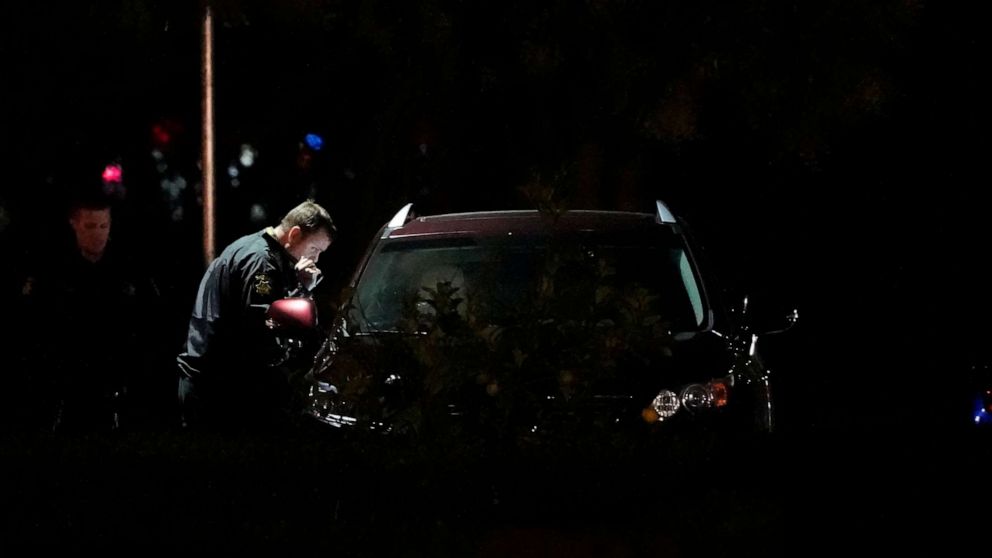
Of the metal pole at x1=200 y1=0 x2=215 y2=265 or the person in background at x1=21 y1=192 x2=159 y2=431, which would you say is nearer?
the person in background at x1=21 y1=192 x2=159 y2=431

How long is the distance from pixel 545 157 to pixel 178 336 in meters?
3.59

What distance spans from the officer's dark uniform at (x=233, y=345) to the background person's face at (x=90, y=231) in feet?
1.95

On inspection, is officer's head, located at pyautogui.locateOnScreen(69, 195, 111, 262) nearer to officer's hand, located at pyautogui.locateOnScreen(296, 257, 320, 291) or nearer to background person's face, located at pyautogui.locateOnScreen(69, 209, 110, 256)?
background person's face, located at pyautogui.locateOnScreen(69, 209, 110, 256)

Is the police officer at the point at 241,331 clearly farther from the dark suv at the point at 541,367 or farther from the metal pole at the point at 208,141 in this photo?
the metal pole at the point at 208,141

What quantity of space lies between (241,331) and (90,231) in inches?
35.3

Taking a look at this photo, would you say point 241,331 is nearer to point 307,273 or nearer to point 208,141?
point 307,273

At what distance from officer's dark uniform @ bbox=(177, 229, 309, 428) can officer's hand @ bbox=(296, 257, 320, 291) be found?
0.37 ft

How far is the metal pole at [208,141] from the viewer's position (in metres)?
13.2

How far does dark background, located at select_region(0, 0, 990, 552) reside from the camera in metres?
14.0

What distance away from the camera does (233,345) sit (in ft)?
31.3

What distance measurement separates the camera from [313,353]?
8898 millimetres

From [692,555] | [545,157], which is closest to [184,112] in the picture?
[545,157]

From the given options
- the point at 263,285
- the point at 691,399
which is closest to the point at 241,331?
the point at 263,285

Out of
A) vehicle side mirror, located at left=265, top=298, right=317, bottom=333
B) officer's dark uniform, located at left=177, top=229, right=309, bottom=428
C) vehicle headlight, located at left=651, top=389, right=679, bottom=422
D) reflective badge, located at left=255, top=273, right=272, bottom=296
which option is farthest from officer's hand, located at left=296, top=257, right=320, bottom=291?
vehicle headlight, located at left=651, top=389, right=679, bottom=422
